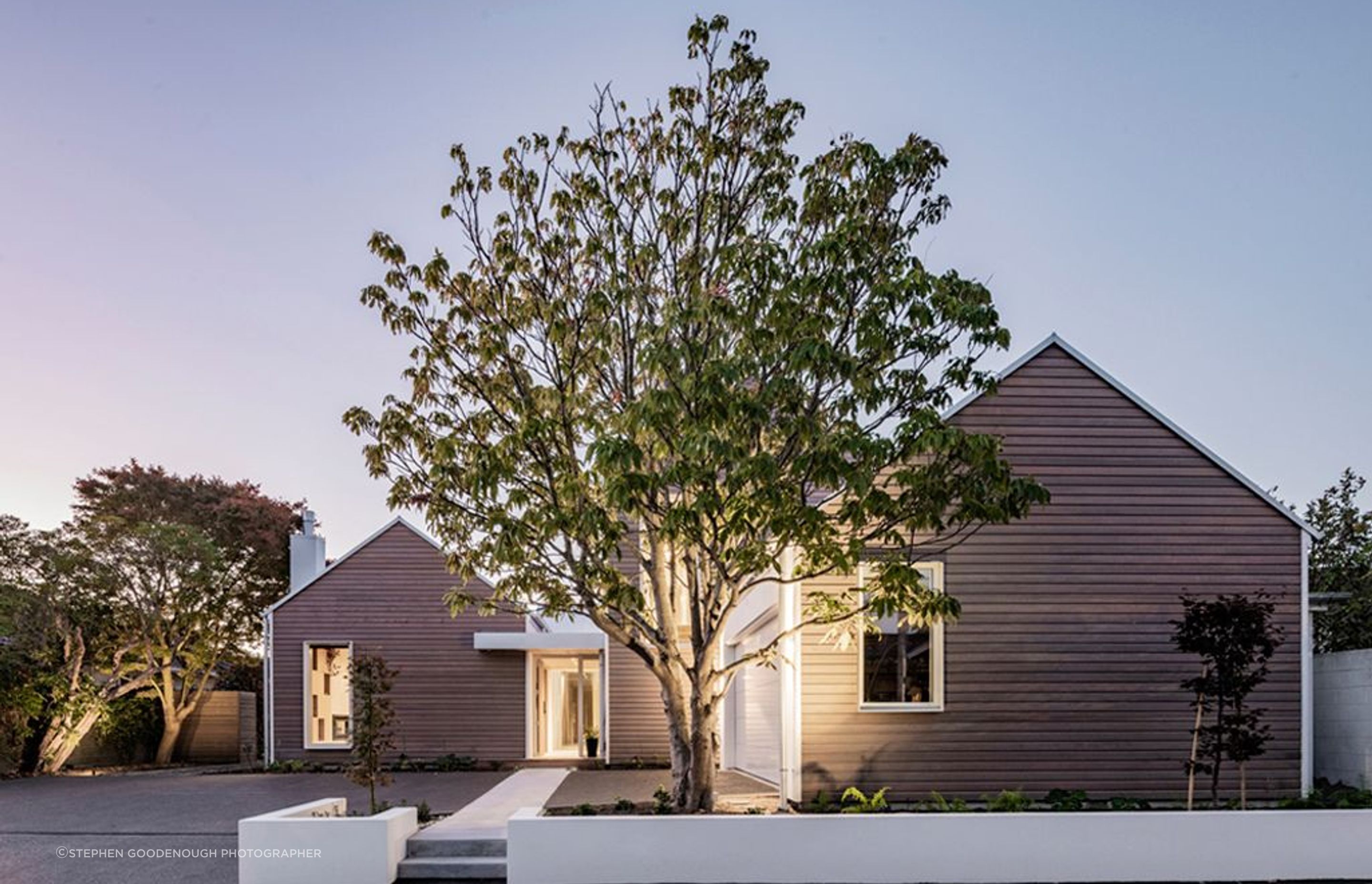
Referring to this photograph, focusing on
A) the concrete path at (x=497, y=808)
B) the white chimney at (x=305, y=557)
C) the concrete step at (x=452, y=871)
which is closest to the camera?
the concrete step at (x=452, y=871)

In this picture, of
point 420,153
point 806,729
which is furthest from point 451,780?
point 420,153

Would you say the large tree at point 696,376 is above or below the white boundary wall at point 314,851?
above

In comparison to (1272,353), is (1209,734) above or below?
below

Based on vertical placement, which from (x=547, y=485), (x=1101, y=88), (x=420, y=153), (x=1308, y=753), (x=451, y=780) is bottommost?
(x=451, y=780)

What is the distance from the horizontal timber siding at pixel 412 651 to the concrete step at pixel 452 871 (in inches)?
386

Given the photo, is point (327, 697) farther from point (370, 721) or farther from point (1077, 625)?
point (1077, 625)

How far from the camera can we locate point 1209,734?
10.6 m

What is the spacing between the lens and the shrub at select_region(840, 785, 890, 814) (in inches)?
392

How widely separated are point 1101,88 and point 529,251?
7.32m

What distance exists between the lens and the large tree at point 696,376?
831cm

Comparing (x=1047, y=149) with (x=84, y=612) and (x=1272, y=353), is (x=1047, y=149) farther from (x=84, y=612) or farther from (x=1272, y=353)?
(x=84, y=612)

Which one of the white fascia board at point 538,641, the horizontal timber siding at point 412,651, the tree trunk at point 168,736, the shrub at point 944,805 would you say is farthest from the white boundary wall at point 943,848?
the tree trunk at point 168,736

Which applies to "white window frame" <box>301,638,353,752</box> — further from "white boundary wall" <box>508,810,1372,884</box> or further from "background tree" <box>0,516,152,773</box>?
"white boundary wall" <box>508,810,1372,884</box>

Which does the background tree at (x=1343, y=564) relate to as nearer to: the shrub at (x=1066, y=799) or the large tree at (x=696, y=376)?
the shrub at (x=1066, y=799)
